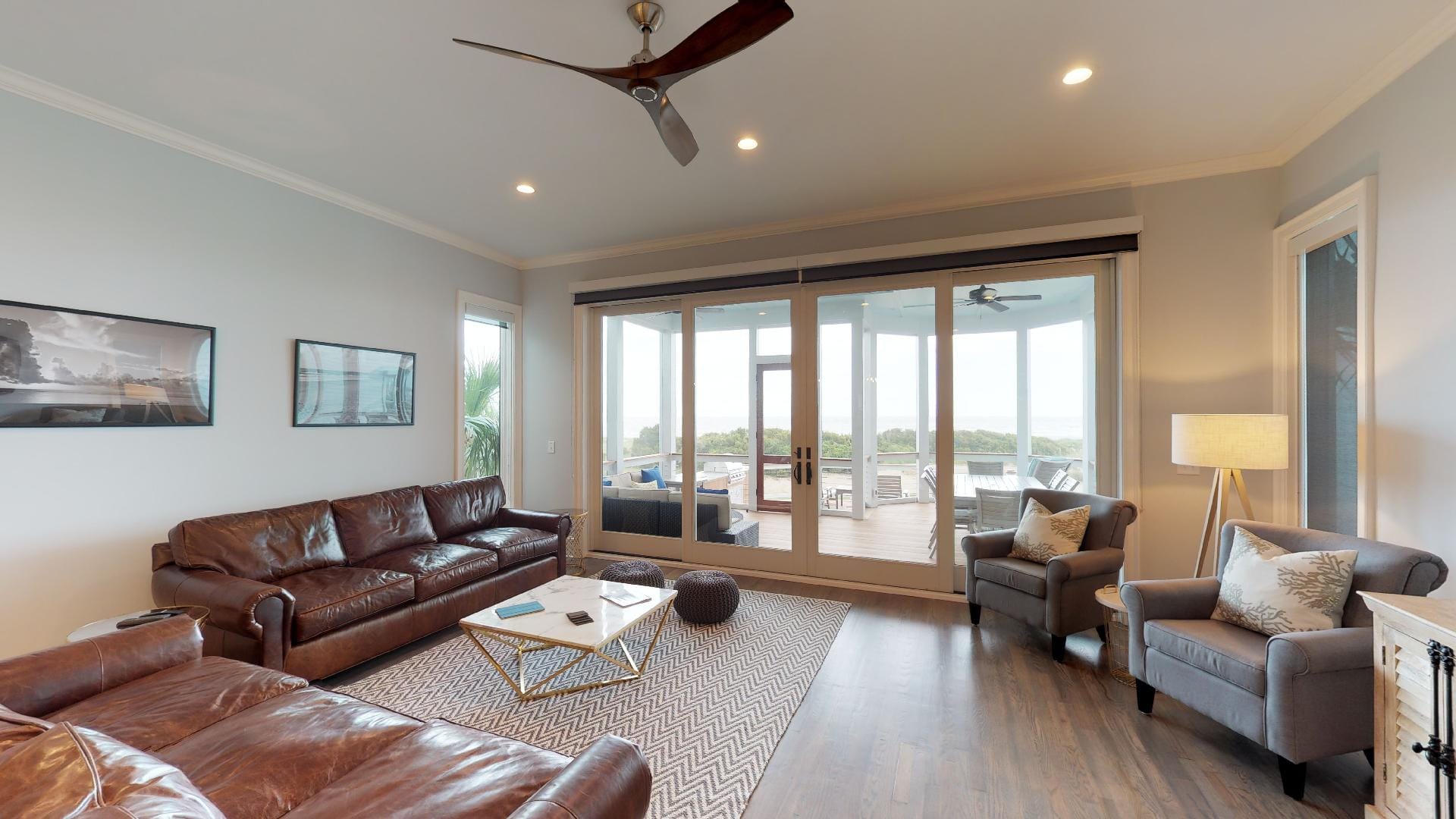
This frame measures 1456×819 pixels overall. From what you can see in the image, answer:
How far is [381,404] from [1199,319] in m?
5.76

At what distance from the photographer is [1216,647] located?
2199 mm

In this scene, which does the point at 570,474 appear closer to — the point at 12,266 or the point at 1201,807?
the point at 12,266

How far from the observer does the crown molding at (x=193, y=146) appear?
2.60 m

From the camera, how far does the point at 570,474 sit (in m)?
5.38

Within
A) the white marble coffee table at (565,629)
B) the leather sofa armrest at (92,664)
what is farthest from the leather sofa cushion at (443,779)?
the leather sofa armrest at (92,664)

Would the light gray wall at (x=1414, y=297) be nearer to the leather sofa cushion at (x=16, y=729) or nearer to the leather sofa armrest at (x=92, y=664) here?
the leather sofa cushion at (x=16, y=729)

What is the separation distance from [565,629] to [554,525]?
1818 mm

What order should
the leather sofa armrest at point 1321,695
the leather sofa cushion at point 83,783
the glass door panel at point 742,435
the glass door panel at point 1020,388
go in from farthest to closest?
the glass door panel at point 742,435 → the glass door panel at point 1020,388 → the leather sofa armrest at point 1321,695 → the leather sofa cushion at point 83,783

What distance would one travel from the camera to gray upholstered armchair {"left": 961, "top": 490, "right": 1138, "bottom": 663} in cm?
300

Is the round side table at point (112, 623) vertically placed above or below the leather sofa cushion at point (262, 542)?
below

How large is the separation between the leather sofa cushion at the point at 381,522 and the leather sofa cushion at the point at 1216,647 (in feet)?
14.1

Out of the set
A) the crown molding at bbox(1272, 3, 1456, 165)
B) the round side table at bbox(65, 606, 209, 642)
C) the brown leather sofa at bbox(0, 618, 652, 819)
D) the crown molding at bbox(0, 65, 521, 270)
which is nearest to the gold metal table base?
the brown leather sofa at bbox(0, 618, 652, 819)

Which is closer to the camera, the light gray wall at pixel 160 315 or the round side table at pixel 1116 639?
the light gray wall at pixel 160 315

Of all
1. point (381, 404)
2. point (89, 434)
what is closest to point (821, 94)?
point (381, 404)
